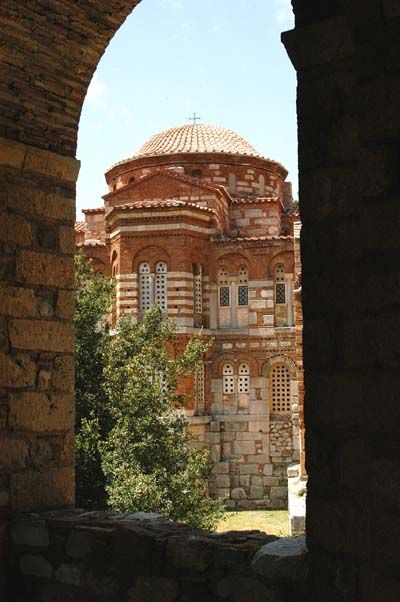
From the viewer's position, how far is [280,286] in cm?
2198

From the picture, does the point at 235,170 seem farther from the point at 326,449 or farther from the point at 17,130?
the point at 326,449

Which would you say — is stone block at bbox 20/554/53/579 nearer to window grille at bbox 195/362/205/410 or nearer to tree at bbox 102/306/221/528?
tree at bbox 102/306/221/528

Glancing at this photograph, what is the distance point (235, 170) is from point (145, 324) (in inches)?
486

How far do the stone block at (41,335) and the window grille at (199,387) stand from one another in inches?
663

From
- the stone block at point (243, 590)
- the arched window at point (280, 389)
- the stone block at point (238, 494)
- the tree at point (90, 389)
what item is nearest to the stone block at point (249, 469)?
the stone block at point (238, 494)

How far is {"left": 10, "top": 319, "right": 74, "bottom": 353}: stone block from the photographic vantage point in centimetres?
401

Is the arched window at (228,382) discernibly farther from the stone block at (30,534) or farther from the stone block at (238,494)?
the stone block at (30,534)

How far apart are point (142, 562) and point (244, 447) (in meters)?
18.3

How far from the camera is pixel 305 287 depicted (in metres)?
2.59

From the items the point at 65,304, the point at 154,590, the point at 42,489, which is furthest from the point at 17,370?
the point at 154,590

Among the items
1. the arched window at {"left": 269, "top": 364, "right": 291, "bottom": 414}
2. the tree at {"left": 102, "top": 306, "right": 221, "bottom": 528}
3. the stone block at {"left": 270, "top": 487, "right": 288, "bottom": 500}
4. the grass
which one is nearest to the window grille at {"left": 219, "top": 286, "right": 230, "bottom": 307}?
the arched window at {"left": 269, "top": 364, "right": 291, "bottom": 414}

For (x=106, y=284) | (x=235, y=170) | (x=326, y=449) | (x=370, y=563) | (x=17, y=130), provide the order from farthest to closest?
1. (x=235, y=170)
2. (x=106, y=284)
3. (x=17, y=130)
4. (x=326, y=449)
5. (x=370, y=563)

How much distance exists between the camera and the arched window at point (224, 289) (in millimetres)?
22000

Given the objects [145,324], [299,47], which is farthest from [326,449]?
[145,324]
